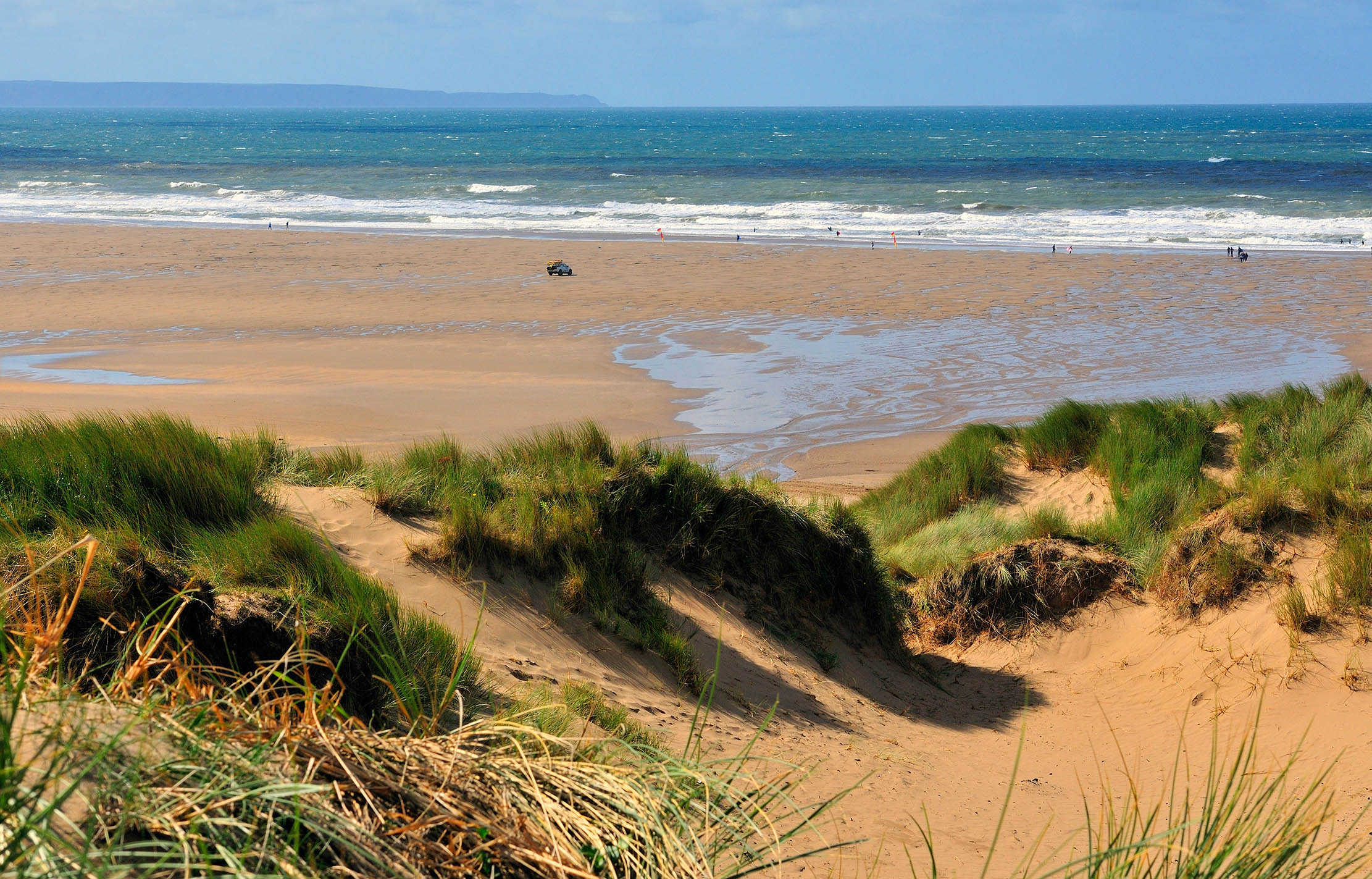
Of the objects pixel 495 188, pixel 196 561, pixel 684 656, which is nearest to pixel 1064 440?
pixel 684 656

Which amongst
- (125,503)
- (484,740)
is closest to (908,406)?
(125,503)

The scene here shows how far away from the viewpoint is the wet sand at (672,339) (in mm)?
13258

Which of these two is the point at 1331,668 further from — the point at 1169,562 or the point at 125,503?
the point at 125,503

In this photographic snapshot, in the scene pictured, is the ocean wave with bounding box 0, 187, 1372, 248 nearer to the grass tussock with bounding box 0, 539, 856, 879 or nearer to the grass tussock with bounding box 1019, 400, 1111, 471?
the grass tussock with bounding box 1019, 400, 1111, 471

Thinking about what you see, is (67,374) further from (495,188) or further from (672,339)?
(495,188)

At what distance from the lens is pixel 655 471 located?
605cm

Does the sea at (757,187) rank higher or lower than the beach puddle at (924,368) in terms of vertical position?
higher

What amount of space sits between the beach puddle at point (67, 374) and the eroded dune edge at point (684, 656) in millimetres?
9941

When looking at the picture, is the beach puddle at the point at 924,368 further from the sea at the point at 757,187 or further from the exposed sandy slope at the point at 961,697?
the sea at the point at 757,187

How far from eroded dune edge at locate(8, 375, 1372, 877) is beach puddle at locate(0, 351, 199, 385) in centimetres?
994

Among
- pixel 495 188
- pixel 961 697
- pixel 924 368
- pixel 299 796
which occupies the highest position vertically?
pixel 495 188

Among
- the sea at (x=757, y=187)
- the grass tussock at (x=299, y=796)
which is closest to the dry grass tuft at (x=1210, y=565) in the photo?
the grass tussock at (x=299, y=796)

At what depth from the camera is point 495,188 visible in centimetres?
5197

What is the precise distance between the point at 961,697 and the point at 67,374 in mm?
13768
